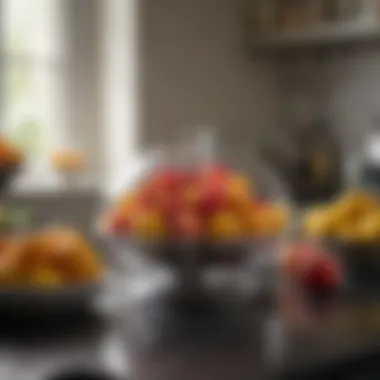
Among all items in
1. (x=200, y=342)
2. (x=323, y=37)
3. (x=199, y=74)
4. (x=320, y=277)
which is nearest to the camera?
(x=200, y=342)

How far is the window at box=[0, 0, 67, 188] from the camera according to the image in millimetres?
2832

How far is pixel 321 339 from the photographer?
0.97m

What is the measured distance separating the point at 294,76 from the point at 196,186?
1.98 metres

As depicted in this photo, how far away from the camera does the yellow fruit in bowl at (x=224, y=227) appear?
3.82 ft

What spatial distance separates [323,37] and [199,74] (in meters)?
0.43

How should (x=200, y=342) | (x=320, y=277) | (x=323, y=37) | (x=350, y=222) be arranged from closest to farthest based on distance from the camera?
(x=200, y=342) → (x=320, y=277) → (x=350, y=222) → (x=323, y=37)

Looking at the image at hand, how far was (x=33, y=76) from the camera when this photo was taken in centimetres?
291

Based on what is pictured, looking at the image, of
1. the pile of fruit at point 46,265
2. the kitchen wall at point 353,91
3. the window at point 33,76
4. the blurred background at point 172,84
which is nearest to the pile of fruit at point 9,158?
the pile of fruit at point 46,265

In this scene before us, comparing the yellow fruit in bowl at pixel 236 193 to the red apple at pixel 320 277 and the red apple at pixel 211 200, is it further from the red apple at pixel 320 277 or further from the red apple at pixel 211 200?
the red apple at pixel 320 277

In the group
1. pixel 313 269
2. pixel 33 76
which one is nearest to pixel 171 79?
pixel 33 76

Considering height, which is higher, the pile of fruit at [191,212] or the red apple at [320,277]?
the pile of fruit at [191,212]

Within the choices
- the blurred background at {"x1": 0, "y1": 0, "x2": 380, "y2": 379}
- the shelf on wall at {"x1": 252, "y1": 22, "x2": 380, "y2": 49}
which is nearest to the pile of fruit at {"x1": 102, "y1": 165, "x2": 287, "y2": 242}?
the blurred background at {"x1": 0, "y1": 0, "x2": 380, "y2": 379}

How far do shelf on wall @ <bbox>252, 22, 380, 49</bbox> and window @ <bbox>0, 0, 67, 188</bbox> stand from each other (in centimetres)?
67

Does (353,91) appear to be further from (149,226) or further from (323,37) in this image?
(149,226)
